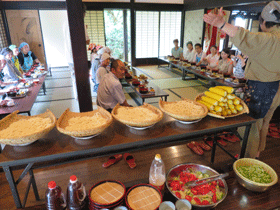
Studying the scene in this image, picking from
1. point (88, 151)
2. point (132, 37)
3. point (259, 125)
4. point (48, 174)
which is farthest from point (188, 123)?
point (132, 37)

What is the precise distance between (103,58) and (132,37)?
19.6ft

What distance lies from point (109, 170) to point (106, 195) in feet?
3.67

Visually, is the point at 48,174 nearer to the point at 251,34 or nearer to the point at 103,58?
the point at 103,58

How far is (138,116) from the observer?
1.53 meters

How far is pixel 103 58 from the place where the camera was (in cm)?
289

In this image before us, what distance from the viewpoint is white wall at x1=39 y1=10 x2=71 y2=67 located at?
27.1ft

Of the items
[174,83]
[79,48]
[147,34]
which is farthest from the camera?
[147,34]

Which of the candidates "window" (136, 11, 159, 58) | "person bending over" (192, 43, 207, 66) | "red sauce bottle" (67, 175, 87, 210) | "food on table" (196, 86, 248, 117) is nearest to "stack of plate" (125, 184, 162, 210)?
"red sauce bottle" (67, 175, 87, 210)

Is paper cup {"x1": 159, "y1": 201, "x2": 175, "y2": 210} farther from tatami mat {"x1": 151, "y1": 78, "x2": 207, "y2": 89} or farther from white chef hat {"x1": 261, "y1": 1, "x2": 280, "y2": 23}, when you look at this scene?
tatami mat {"x1": 151, "y1": 78, "x2": 207, "y2": 89}

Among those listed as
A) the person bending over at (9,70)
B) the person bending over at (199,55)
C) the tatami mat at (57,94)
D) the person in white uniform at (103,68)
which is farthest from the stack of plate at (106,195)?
the person bending over at (199,55)

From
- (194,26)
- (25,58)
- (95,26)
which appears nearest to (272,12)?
(25,58)

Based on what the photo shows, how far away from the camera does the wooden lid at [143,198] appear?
1.24 metres

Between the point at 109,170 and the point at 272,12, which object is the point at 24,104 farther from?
the point at 272,12

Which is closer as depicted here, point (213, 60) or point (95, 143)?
point (95, 143)
